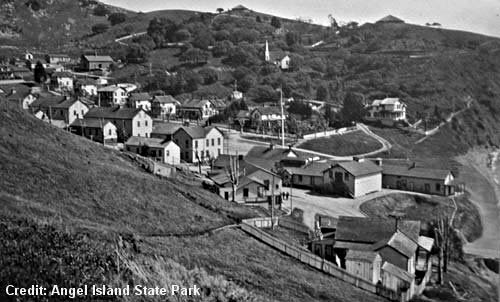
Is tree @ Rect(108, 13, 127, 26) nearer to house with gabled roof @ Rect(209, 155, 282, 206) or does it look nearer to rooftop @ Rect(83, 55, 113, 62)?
rooftop @ Rect(83, 55, 113, 62)

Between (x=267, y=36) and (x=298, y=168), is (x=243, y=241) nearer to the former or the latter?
(x=298, y=168)

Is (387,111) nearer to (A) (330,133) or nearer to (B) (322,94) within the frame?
(A) (330,133)

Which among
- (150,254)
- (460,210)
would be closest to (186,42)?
(460,210)

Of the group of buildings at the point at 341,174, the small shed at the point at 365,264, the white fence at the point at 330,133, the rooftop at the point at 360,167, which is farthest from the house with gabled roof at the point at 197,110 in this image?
the small shed at the point at 365,264

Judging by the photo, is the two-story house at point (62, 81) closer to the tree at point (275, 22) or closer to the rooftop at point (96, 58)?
the rooftop at point (96, 58)

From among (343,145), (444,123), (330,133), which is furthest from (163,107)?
(444,123)

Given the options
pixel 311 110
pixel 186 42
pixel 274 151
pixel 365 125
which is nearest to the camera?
pixel 274 151
